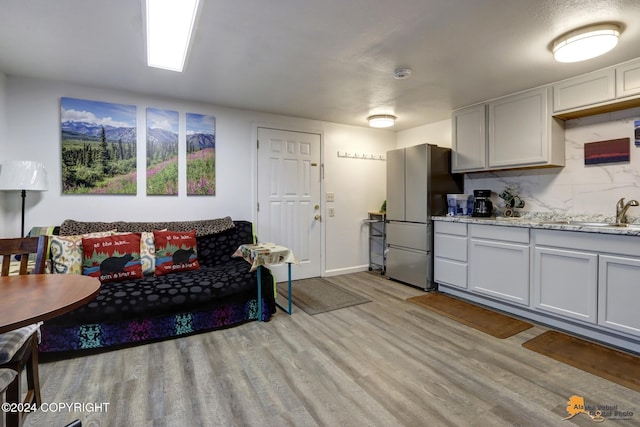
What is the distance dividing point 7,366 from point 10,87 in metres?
2.76

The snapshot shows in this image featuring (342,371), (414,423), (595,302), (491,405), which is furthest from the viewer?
(595,302)

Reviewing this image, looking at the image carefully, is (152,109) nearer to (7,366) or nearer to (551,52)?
(7,366)

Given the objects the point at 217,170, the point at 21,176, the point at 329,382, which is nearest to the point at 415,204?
the point at 217,170

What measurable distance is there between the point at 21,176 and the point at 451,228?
4.13 metres

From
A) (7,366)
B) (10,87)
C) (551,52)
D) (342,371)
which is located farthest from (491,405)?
(10,87)

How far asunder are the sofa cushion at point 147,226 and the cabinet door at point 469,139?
283 centimetres

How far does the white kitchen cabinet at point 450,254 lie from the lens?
3.53 meters

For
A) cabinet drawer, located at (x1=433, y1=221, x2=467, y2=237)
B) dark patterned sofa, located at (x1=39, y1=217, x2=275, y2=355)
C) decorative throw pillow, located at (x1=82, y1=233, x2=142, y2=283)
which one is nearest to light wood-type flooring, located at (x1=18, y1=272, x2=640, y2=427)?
dark patterned sofa, located at (x1=39, y1=217, x2=275, y2=355)

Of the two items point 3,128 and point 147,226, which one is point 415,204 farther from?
point 3,128

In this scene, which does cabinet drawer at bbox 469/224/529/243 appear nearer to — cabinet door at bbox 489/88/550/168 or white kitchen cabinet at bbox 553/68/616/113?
cabinet door at bbox 489/88/550/168

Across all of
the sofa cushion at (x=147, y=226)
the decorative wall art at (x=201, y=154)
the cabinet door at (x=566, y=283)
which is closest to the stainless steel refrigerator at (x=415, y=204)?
the cabinet door at (x=566, y=283)

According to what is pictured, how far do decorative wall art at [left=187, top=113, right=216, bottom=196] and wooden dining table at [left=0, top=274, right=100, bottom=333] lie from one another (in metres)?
2.14

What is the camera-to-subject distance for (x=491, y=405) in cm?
177

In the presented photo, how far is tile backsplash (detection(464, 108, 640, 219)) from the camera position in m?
2.78
